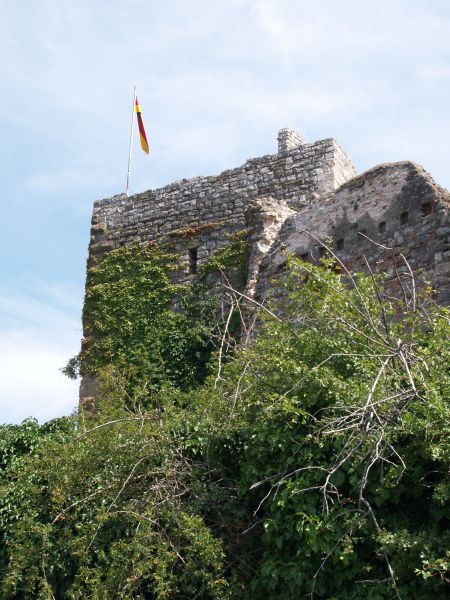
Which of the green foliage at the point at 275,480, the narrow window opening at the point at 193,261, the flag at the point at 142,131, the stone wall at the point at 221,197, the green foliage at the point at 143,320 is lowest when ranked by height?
the green foliage at the point at 275,480

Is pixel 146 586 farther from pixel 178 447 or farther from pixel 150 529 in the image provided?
pixel 178 447

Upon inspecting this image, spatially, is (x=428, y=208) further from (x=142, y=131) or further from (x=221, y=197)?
(x=142, y=131)

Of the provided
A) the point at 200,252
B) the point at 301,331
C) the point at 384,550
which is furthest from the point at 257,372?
the point at 200,252

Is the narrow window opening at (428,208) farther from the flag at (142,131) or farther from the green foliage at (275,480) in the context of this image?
the flag at (142,131)

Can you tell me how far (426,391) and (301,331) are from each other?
1686 millimetres

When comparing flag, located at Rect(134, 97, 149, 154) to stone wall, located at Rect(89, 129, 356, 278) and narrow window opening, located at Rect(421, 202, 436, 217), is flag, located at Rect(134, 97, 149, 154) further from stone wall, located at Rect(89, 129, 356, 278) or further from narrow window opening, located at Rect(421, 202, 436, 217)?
narrow window opening, located at Rect(421, 202, 436, 217)

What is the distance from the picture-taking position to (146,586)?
25.0ft

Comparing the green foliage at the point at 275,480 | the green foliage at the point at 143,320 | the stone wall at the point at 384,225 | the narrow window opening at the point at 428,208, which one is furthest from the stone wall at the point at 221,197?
the green foliage at the point at 275,480

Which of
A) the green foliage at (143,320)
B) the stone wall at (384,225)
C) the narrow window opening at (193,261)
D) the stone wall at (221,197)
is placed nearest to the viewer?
the stone wall at (384,225)

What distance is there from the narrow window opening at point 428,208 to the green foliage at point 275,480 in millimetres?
1103

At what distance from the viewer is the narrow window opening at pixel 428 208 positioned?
9.92 metres

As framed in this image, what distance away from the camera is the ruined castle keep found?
394 inches

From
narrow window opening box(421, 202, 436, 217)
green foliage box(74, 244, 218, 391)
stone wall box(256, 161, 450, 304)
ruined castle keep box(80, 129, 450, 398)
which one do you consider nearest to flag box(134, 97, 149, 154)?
ruined castle keep box(80, 129, 450, 398)

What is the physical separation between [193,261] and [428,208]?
428 centimetres
